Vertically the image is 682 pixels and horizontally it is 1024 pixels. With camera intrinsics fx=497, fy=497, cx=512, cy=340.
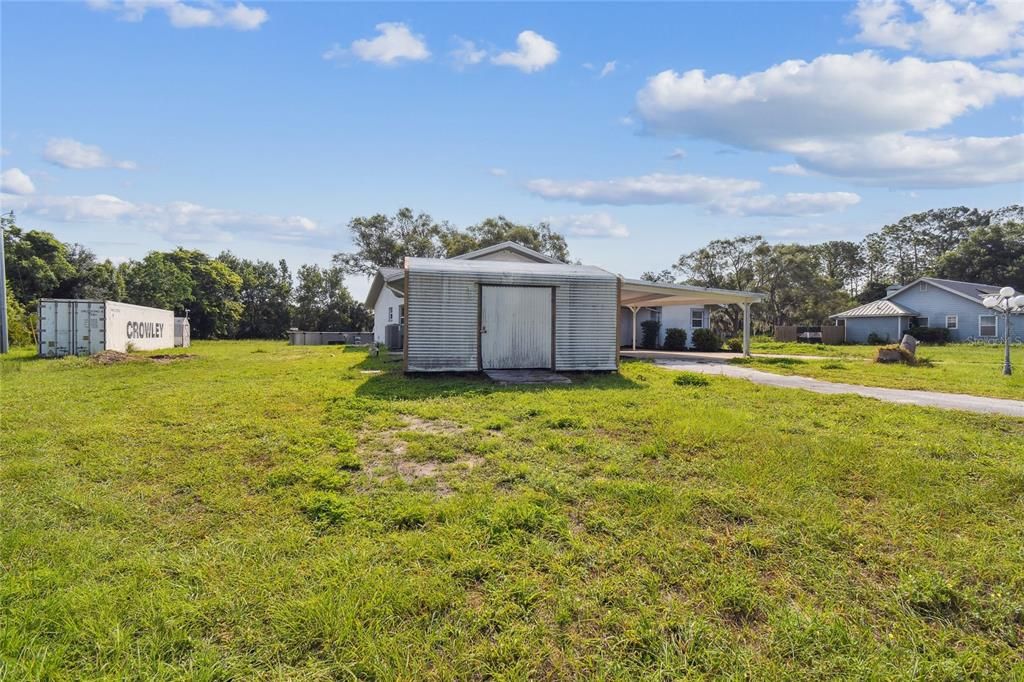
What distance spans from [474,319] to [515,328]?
0.89 metres

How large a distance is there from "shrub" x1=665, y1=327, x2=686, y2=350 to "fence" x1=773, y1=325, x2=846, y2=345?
15.1 meters

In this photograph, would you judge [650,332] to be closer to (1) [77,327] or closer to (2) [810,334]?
(2) [810,334]

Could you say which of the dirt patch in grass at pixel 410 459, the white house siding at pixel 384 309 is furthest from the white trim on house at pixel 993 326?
the dirt patch in grass at pixel 410 459

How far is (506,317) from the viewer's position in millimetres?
10078

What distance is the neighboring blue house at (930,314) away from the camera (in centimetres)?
2769

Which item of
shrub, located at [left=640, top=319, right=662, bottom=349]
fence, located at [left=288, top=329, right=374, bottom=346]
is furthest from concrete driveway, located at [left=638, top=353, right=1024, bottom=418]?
fence, located at [left=288, top=329, right=374, bottom=346]

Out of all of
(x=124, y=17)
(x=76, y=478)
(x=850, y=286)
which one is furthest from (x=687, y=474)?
(x=850, y=286)

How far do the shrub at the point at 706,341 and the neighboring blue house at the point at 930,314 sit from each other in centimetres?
1611

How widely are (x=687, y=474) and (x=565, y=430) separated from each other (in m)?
1.62

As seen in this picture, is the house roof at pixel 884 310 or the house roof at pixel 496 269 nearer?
the house roof at pixel 496 269

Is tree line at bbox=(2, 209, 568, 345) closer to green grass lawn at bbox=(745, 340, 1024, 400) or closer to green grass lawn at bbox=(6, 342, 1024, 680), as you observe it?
green grass lawn at bbox=(745, 340, 1024, 400)

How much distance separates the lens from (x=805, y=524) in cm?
318

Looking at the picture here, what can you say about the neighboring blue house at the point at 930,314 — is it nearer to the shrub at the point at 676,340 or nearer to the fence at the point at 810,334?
the fence at the point at 810,334

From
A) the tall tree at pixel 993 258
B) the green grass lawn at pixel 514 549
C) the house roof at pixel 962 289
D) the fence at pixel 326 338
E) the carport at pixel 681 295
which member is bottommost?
the green grass lawn at pixel 514 549
